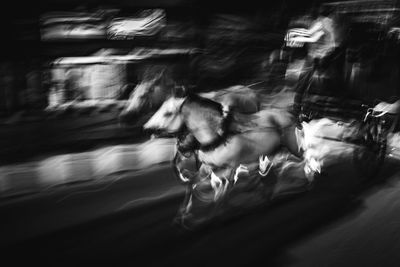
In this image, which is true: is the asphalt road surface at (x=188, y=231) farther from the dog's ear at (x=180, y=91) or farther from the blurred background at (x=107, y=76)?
the dog's ear at (x=180, y=91)

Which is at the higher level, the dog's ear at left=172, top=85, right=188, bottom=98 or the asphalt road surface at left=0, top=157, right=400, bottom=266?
the dog's ear at left=172, top=85, right=188, bottom=98

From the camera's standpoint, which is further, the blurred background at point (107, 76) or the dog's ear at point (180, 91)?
the blurred background at point (107, 76)

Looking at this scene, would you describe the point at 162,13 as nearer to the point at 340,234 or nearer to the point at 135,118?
the point at 135,118

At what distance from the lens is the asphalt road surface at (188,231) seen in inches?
99.9

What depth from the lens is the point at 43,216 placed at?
129 inches

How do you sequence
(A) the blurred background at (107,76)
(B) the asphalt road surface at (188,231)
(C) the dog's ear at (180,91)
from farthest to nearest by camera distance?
(A) the blurred background at (107,76), (C) the dog's ear at (180,91), (B) the asphalt road surface at (188,231)

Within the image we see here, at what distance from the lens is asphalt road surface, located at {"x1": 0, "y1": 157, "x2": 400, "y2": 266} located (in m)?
2.54

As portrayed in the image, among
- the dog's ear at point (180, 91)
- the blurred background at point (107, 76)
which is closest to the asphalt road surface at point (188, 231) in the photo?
the blurred background at point (107, 76)

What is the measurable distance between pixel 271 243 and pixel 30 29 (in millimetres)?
2776

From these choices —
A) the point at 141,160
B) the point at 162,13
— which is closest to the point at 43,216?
the point at 141,160

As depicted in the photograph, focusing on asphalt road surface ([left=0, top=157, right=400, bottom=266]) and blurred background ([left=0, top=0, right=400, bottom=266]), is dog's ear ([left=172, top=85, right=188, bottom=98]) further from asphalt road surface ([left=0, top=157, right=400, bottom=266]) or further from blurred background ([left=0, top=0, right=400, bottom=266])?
asphalt road surface ([left=0, top=157, right=400, bottom=266])

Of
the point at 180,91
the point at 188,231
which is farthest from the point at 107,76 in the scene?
the point at 188,231

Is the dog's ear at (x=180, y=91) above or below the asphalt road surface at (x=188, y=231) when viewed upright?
above

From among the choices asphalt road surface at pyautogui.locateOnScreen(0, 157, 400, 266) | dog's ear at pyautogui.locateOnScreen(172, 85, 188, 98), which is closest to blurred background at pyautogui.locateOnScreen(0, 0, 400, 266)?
asphalt road surface at pyautogui.locateOnScreen(0, 157, 400, 266)
